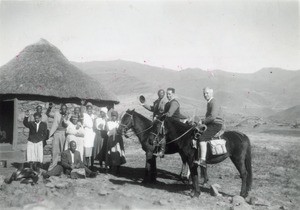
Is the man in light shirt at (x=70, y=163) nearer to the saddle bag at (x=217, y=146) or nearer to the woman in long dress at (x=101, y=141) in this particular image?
the woman in long dress at (x=101, y=141)

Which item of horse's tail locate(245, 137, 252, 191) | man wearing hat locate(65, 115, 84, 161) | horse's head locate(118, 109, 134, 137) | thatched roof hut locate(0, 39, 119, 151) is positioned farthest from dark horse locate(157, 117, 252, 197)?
thatched roof hut locate(0, 39, 119, 151)

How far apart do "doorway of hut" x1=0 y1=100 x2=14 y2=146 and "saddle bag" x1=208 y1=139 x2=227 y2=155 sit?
12737 millimetres

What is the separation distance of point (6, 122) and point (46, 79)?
4.74 m

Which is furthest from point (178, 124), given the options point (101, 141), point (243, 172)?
point (101, 141)

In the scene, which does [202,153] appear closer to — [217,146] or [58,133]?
[217,146]

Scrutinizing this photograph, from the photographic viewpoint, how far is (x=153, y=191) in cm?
724

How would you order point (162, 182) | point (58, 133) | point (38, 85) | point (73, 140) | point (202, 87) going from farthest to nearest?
point (202, 87), point (38, 85), point (58, 133), point (73, 140), point (162, 182)

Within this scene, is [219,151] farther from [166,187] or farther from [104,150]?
[104,150]

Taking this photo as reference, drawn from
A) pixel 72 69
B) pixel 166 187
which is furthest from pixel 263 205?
pixel 72 69

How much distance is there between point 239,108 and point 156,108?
40.8 meters

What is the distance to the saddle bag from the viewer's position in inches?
273

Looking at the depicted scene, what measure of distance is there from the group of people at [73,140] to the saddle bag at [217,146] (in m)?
3.37

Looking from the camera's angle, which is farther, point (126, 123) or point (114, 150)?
point (114, 150)

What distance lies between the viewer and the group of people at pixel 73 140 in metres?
8.51
